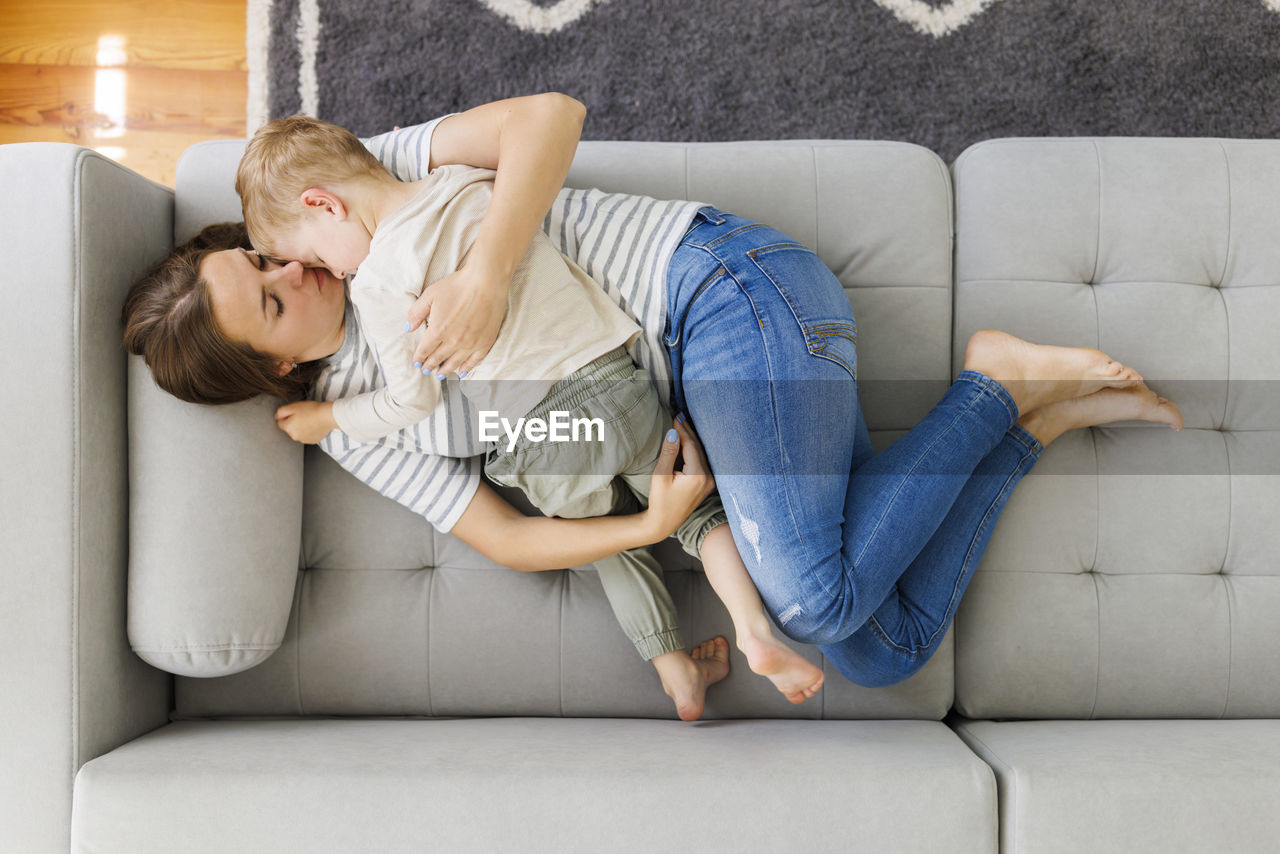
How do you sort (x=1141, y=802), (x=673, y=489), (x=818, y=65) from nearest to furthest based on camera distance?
(x=1141, y=802), (x=673, y=489), (x=818, y=65)

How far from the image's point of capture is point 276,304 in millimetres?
1034

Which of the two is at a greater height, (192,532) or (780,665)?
(192,532)

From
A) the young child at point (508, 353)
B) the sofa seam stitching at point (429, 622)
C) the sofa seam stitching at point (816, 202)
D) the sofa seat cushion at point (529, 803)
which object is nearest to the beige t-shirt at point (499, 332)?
the young child at point (508, 353)

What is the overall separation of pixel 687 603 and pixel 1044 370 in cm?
60

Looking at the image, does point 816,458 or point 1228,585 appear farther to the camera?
point 1228,585

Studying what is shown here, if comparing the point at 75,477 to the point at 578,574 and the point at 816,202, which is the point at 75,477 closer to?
the point at 578,574

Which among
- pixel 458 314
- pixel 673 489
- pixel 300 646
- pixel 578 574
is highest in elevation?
pixel 458 314

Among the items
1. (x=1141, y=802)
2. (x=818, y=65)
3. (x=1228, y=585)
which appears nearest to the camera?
(x=1141, y=802)

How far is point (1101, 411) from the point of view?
1162mm

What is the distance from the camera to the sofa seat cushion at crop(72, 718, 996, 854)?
956 mm

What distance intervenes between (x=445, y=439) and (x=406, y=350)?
0.51 feet

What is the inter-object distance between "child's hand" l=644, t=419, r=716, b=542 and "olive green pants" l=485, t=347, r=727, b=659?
35mm

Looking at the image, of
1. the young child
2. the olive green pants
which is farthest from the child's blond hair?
the olive green pants

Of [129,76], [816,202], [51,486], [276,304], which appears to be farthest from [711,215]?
[129,76]
